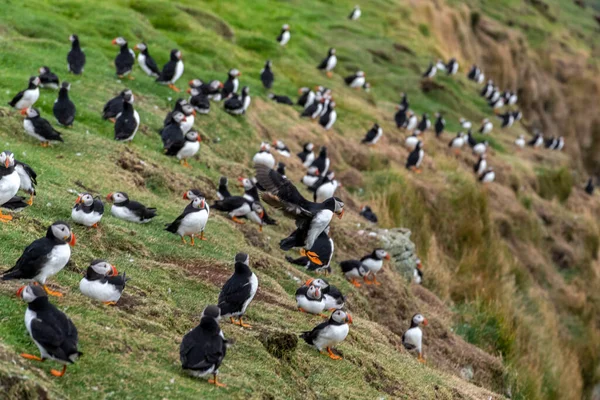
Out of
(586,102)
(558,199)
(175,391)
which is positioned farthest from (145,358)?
(586,102)

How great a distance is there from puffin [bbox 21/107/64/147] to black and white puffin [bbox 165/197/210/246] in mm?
3502

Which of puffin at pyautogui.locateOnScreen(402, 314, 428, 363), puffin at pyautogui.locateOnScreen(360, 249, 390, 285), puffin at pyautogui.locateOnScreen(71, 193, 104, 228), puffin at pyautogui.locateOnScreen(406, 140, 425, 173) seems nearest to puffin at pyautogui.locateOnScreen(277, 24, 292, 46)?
puffin at pyautogui.locateOnScreen(406, 140, 425, 173)

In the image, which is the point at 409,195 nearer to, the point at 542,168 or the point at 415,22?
the point at 542,168

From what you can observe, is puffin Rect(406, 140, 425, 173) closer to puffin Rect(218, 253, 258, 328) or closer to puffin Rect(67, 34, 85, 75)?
puffin Rect(67, 34, 85, 75)

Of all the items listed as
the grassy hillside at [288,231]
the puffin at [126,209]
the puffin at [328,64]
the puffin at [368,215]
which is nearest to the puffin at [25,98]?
the grassy hillside at [288,231]

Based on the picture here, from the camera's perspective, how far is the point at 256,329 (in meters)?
10.6

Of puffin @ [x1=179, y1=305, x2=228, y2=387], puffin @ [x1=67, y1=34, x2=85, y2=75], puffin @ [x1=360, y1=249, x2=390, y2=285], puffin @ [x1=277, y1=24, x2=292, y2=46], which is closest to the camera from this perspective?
puffin @ [x1=179, y1=305, x2=228, y2=387]

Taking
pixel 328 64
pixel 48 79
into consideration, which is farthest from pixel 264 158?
pixel 328 64

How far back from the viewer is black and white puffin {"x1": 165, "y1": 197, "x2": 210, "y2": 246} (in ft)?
43.0

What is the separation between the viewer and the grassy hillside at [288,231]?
9.29 meters

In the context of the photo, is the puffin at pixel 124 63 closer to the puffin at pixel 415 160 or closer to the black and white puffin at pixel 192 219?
the puffin at pixel 415 160

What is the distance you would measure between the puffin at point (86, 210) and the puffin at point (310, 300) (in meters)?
3.00

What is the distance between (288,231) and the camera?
690 inches

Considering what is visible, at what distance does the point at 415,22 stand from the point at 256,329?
45.1 metres
